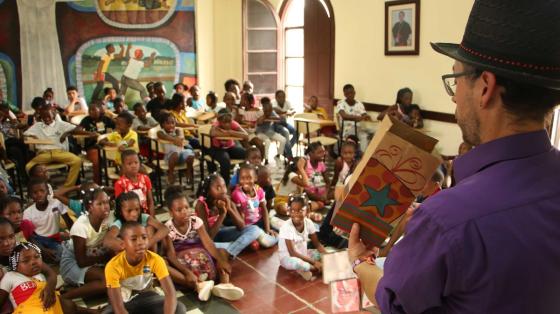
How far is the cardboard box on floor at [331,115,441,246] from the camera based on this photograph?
1.21 metres

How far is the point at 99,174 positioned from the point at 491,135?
509cm

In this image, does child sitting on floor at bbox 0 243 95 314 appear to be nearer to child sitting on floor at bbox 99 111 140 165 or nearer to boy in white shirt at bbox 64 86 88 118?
child sitting on floor at bbox 99 111 140 165

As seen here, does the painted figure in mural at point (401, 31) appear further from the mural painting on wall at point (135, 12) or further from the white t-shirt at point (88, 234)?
the white t-shirt at point (88, 234)

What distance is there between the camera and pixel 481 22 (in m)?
0.80

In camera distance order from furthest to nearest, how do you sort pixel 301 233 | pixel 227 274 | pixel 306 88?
pixel 306 88 < pixel 301 233 < pixel 227 274

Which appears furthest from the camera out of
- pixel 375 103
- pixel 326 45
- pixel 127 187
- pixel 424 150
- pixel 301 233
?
pixel 326 45

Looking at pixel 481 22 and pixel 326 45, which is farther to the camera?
pixel 326 45

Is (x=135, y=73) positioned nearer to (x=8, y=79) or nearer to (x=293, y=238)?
(x=8, y=79)

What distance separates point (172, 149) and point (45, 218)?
5.82 ft

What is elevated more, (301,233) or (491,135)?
(491,135)

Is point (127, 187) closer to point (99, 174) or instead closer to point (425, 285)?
point (99, 174)

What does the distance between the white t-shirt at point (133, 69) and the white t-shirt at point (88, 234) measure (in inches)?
217

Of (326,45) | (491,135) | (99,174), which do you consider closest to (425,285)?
(491,135)

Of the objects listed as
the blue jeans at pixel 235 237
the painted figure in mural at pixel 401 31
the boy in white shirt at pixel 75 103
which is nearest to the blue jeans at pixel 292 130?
the painted figure in mural at pixel 401 31
